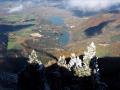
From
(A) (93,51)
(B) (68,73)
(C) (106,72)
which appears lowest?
(C) (106,72)

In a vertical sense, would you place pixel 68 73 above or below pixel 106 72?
above

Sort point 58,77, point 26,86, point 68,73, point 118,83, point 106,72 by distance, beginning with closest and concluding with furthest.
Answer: point 26,86
point 58,77
point 68,73
point 118,83
point 106,72

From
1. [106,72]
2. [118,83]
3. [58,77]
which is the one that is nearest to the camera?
[58,77]

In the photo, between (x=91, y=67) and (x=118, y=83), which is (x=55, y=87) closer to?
(x=91, y=67)

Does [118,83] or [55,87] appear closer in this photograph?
[55,87]

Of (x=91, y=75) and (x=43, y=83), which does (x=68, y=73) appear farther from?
(x=43, y=83)

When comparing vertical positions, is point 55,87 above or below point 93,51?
below

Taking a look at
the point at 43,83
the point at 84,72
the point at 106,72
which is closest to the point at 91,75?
the point at 84,72

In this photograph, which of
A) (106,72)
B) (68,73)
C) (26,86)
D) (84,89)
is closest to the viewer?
(26,86)

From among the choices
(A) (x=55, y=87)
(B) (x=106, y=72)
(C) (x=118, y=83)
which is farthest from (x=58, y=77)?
(B) (x=106, y=72)
